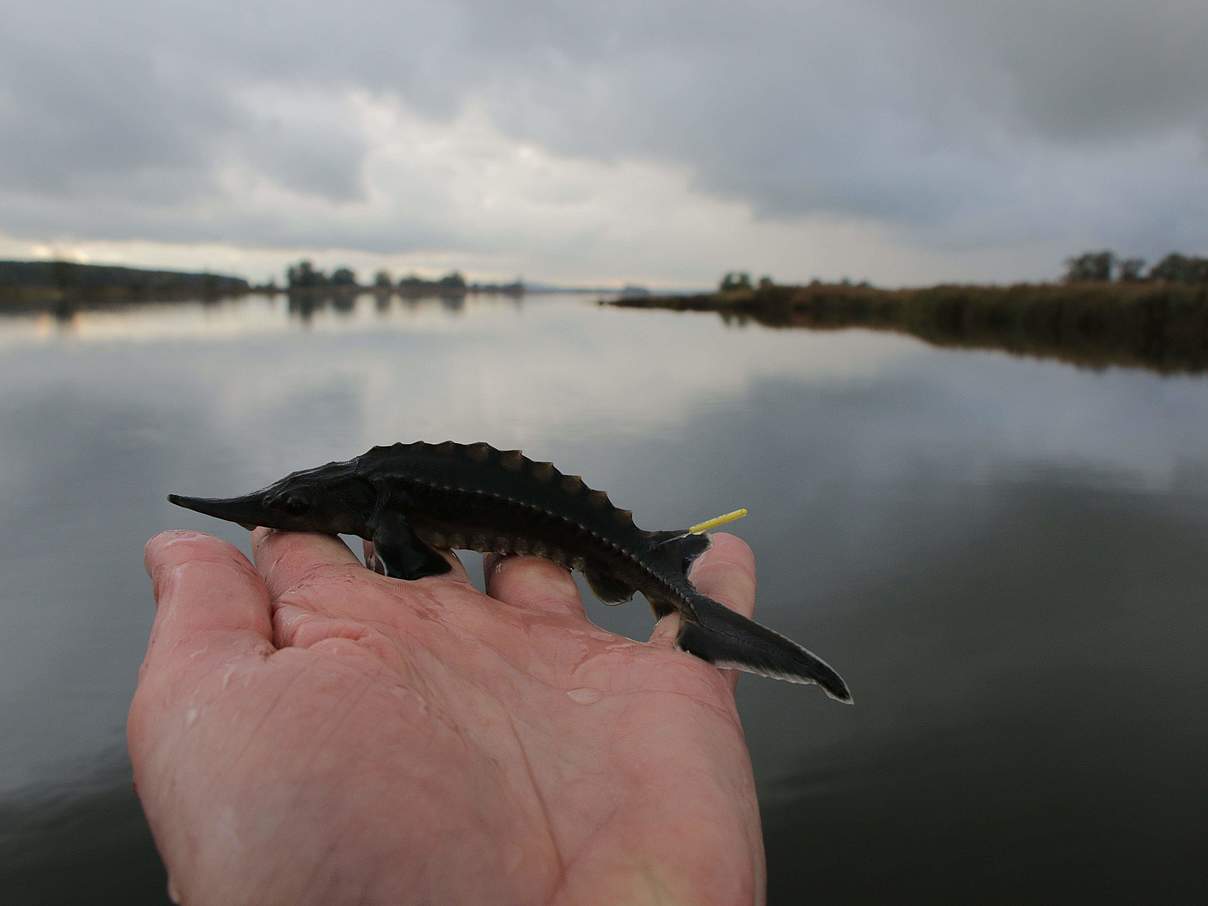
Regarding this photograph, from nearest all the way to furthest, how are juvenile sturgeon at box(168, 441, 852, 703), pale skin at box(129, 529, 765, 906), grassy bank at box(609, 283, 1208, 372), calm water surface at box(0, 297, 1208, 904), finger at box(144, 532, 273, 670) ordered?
pale skin at box(129, 529, 765, 906), finger at box(144, 532, 273, 670), juvenile sturgeon at box(168, 441, 852, 703), calm water surface at box(0, 297, 1208, 904), grassy bank at box(609, 283, 1208, 372)

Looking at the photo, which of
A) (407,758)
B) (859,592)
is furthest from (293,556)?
(859,592)

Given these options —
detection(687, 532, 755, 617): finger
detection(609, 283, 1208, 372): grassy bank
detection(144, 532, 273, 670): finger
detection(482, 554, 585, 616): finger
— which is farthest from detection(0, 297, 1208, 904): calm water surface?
detection(609, 283, 1208, 372): grassy bank

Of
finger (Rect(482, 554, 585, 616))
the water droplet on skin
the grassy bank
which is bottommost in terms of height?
finger (Rect(482, 554, 585, 616))

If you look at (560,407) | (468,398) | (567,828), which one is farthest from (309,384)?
(567,828)

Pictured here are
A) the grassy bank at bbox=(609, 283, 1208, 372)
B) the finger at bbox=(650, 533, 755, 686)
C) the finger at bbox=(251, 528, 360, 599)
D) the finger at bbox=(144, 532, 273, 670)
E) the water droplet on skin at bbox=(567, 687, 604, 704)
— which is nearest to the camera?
the finger at bbox=(144, 532, 273, 670)

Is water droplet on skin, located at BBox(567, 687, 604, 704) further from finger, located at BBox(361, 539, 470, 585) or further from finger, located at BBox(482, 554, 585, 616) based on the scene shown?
finger, located at BBox(361, 539, 470, 585)

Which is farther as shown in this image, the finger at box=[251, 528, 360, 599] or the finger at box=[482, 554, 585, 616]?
the finger at box=[482, 554, 585, 616]

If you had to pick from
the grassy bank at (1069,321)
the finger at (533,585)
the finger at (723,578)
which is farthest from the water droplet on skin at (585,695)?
the grassy bank at (1069,321)

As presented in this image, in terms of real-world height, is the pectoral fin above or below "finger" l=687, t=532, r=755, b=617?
above
